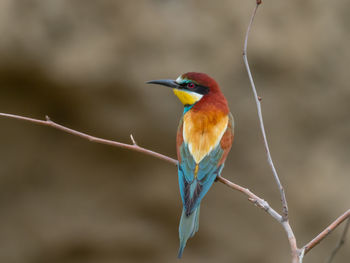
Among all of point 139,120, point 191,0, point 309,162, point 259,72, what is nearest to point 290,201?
point 309,162

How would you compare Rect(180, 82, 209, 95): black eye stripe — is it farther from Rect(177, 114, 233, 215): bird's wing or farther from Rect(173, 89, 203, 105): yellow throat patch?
Rect(177, 114, 233, 215): bird's wing

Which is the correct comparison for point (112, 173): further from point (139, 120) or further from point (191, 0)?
point (191, 0)

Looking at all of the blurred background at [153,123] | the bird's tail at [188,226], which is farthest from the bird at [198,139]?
the blurred background at [153,123]

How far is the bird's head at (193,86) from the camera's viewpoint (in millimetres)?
2438

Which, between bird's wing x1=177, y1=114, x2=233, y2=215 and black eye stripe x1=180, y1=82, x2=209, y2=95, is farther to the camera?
black eye stripe x1=180, y1=82, x2=209, y2=95

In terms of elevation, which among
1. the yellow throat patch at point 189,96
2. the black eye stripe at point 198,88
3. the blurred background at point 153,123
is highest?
the black eye stripe at point 198,88

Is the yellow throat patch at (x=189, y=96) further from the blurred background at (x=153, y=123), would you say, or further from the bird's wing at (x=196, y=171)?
the blurred background at (x=153, y=123)

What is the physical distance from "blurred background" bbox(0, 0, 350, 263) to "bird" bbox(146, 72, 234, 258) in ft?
4.50

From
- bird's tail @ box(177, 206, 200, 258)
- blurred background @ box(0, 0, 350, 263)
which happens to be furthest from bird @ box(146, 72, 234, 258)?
blurred background @ box(0, 0, 350, 263)

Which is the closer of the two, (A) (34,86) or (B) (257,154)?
(A) (34,86)

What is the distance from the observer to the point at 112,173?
3.89 meters

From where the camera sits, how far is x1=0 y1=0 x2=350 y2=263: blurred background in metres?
3.72

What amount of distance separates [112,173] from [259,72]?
1187mm

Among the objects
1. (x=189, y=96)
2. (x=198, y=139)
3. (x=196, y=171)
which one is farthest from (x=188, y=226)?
(x=189, y=96)
